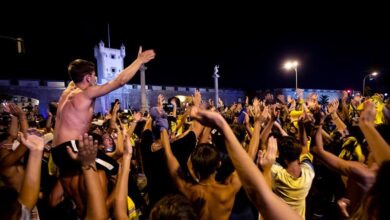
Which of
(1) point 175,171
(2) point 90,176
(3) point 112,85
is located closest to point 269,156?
(1) point 175,171

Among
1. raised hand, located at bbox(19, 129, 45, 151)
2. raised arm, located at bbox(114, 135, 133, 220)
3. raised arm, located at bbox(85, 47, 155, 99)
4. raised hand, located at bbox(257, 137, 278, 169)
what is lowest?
raised arm, located at bbox(114, 135, 133, 220)

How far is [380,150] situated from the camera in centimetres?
182

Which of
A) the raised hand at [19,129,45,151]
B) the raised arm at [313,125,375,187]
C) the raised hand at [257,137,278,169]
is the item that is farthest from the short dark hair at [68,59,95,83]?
the raised arm at [313,125,375,187]

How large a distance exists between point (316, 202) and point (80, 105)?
16.4 feet

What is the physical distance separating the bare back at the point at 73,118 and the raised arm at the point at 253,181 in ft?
7.02

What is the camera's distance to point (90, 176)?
1992 millimetres

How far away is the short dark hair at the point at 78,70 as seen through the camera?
11.3 feet

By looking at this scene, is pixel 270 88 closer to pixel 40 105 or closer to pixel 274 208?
pixel 40 105

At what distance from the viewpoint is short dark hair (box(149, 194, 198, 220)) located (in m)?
1.66

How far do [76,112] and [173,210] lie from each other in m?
2.08

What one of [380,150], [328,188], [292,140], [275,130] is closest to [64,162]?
[292,140]

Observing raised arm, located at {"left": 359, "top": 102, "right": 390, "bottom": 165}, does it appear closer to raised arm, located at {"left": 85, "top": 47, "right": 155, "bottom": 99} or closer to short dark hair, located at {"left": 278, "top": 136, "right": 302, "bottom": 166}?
short dark hair, located at {"left": 278, "top": 136, "right": 302, "bottom": 166}

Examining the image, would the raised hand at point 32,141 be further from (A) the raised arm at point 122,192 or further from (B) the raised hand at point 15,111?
(B) the raised hand at point 15,111

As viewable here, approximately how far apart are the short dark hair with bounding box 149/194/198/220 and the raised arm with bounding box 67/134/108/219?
54cm
